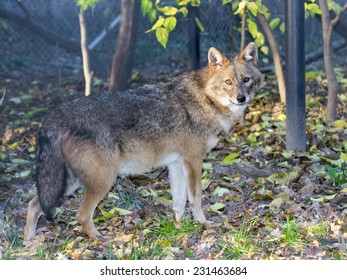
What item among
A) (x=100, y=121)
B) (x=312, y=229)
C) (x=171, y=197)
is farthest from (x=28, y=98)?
(x=312, y=229)

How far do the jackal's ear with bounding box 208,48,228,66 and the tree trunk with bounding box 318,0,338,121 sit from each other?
2.31m

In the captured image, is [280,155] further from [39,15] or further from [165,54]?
[39,15]

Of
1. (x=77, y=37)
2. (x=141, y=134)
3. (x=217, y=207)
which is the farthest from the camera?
(x=77, y=37)

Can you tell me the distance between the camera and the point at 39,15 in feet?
43.2

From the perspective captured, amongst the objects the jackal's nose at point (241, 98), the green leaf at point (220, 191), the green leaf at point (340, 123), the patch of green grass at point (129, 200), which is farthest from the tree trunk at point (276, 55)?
the patch of green grass at point (129, 200)

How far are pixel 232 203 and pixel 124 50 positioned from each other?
4152 millimetres

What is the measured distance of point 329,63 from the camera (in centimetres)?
881

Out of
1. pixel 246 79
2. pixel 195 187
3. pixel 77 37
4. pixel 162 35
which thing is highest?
pixel 162 35

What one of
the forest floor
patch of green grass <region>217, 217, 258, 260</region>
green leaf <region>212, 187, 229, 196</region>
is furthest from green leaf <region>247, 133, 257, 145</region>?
patch of green grass <region>217, 217, 258, 260</region>

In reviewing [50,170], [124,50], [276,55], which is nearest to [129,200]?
[50,170]

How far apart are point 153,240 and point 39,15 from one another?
26.5 ft

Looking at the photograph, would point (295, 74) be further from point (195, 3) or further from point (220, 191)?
point (220, 191)

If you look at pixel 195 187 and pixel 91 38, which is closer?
pixel 195 187

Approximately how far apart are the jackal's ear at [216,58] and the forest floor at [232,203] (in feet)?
4.18
